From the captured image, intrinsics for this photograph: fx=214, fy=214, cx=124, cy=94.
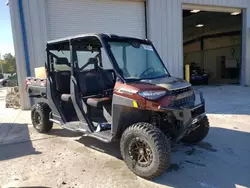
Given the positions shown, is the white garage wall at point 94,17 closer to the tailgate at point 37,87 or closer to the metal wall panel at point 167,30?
the metal wall panel at point 167,30

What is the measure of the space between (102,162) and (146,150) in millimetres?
878

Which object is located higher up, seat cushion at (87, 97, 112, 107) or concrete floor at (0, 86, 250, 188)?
seat cushion at (87, 97, 112, 107)

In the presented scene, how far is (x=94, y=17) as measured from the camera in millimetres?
8180

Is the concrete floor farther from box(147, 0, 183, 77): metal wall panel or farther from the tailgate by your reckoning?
box(147, 0, 183, 77): metal wall panel

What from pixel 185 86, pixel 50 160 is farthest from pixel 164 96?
pixel 50 160

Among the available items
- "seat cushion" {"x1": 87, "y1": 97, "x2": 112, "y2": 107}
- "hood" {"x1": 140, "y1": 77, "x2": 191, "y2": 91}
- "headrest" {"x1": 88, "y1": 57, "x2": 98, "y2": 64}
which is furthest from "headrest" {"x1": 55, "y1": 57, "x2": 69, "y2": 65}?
"hood" {"x1": 140, "y1": 77, "x2": 191, "y2": 91}

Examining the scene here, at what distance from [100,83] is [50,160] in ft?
5.52

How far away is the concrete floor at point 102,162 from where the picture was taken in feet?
9.29

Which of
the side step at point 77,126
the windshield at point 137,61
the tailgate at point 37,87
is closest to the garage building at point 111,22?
the tailgate at point 37,87

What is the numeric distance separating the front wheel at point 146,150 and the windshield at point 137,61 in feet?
2.84

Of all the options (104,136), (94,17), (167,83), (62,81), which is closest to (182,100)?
(167,83)

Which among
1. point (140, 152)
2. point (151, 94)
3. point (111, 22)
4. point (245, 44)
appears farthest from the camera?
point (245, 44)

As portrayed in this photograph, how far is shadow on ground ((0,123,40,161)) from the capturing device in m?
3.87

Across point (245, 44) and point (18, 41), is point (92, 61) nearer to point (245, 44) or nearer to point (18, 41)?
point (18, 41)
